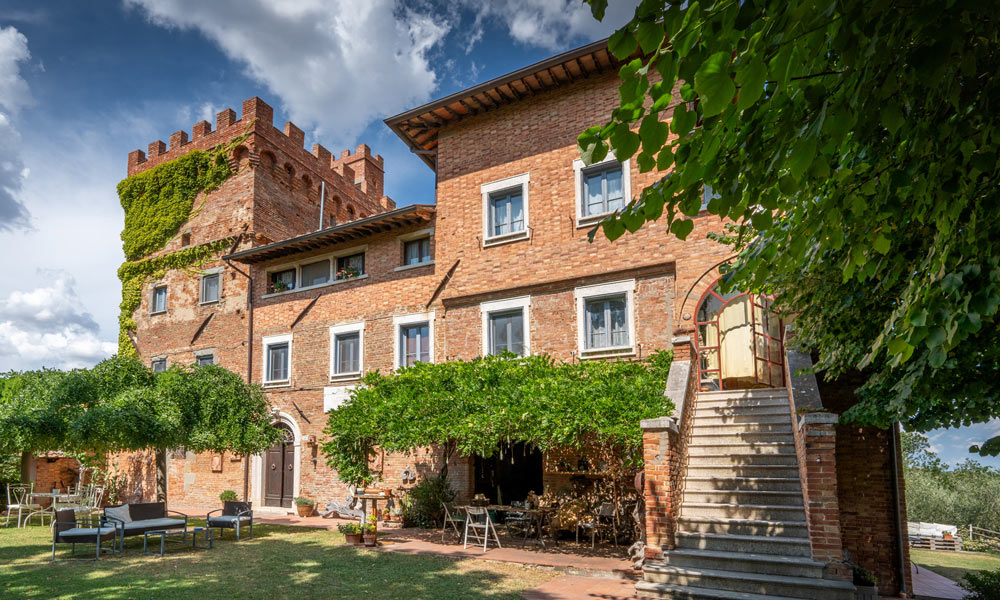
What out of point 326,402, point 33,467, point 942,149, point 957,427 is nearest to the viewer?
point 942,149

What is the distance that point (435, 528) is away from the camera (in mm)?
14562

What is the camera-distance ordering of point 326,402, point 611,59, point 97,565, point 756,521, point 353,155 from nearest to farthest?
point 756,521 < point 97,565 < point 611,59 < point 326,402 < point 353,155

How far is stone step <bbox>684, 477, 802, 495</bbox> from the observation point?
8.64 meters

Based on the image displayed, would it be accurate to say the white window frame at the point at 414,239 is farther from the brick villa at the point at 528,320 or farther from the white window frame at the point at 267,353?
the white window frame at the point at 267,353

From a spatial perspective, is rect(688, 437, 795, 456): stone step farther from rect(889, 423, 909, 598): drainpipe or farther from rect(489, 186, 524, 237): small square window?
rect(489, 186, 524, 237): small square window

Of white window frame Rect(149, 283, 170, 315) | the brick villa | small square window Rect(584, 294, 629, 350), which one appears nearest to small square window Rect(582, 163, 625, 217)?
the brick villa

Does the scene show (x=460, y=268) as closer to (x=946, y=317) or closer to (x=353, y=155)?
(x=946, y=317)

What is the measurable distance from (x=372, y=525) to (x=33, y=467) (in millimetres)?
15458

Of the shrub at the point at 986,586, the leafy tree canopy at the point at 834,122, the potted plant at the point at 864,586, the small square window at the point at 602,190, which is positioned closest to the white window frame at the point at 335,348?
the small square window at the point at 602,190

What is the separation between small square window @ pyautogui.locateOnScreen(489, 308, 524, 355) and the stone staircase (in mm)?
5133

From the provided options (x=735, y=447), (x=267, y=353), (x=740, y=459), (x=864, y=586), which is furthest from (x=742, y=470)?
(x=267, y=353)

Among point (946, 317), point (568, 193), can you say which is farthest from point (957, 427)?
point (568, 193)

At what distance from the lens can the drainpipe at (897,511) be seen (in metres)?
9.07

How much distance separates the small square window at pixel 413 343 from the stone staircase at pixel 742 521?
312 inches
